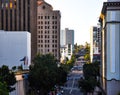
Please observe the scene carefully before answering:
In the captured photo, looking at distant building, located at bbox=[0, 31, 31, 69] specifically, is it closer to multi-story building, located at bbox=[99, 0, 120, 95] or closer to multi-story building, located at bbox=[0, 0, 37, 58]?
multi-story building, located at bbox=[0, 0, 37, 58]

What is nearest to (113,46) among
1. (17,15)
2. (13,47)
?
(13,47)

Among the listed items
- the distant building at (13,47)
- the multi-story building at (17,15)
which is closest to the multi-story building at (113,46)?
the distant building at (13,47)

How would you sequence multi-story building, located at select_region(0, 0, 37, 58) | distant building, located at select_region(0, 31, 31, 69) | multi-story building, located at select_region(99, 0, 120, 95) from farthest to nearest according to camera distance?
multi-story building, located at select_region(0, 0, 37, 58) → distant building, located at select_region(0, 31, 31, 69) → multi-story building, located at select_region(99, 0, 120, 95)

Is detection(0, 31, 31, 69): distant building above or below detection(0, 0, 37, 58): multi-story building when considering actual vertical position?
below

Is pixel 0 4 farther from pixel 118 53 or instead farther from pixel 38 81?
pixel 118 53

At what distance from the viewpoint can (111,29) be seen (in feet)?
259

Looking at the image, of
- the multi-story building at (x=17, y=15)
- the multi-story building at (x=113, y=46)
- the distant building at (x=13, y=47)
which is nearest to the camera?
the multi-story building at (x=113, y=46)

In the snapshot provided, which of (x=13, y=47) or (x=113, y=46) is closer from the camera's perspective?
(x=113, y=46)

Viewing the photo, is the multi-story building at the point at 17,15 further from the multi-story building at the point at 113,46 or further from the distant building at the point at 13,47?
the multi-story building at the point at 113,46

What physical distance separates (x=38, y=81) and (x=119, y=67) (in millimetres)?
17684

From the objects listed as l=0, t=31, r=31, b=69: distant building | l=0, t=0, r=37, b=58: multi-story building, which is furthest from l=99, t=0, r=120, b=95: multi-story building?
l=0, t=0, r=37, b=58: multi-story building

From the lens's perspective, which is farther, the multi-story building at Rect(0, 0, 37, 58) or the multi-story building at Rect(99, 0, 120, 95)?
the multi-story building at Rect(0, 0, 37, 58)

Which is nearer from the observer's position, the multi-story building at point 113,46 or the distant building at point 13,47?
the multi-story building at point 113,46

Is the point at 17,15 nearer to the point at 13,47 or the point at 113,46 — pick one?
the point at 13,47
